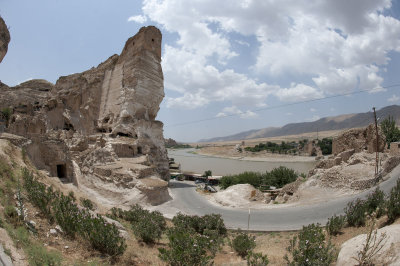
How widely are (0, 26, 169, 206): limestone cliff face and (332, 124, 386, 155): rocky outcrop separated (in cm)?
1347

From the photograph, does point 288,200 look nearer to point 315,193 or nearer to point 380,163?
point 315,193

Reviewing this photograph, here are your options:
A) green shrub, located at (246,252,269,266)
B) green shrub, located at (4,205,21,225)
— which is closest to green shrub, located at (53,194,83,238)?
green shrub, located at (4,205,21,225)

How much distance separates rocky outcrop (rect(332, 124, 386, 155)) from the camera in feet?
52.0

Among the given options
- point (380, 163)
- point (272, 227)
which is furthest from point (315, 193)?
point (272, 227)

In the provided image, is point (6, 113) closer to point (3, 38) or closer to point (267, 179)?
Answer: point (3, 38)

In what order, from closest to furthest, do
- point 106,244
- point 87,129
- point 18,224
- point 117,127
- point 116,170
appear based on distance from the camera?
point 18,224 → point 106,244 → point 116,170 → point 117,127 → point 87,129

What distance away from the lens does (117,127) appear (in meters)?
23.0

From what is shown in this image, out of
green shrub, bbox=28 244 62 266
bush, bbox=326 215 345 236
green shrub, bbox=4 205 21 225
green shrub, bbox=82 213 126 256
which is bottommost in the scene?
bush, bbox=326 215 345 236

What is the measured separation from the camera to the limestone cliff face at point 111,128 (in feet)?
54.5

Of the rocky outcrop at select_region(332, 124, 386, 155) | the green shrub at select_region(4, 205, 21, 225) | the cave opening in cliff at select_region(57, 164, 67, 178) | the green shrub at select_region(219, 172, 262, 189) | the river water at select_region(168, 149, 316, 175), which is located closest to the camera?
the green shrub at select_region(4, 205, 21, 225)

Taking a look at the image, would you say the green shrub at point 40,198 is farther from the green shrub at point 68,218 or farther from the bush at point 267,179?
the bush at point 267,179

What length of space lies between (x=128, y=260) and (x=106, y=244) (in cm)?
72

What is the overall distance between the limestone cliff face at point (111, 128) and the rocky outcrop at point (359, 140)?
13.5 m

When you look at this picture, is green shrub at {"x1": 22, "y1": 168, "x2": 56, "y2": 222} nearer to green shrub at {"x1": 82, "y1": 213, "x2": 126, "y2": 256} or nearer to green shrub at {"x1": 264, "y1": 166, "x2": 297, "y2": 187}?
A: green shrub at {"x1": 82, "y1": 213, "x2": 126, "y2": 256}
